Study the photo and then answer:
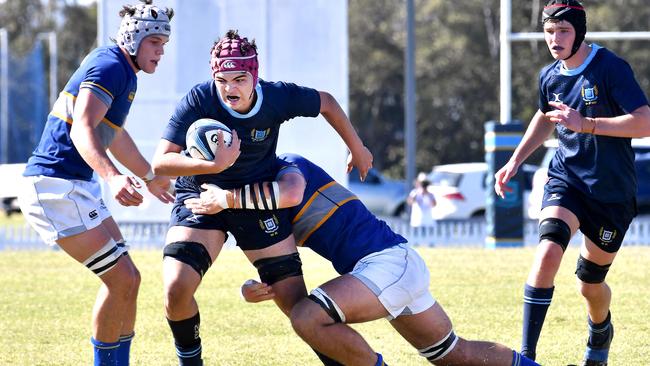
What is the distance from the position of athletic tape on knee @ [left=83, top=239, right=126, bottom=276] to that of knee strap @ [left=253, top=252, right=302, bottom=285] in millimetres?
Answer: 898

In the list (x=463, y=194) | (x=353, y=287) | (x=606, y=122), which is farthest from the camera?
(x=463, y=194)

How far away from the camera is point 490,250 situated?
52.5ft

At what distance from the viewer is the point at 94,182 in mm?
6715

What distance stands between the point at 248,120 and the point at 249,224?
0.56 meters

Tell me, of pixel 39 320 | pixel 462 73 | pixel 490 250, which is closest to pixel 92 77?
pixel 39 320

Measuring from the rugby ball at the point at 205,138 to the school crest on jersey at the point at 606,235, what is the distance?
259cm

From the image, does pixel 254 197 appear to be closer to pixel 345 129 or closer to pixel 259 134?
pixel 259 134

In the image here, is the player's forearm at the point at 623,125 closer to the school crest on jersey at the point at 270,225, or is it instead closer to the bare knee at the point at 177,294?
the school crest on jersey at the point at 270,225

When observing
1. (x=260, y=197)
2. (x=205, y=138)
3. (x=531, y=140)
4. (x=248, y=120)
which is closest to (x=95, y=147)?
(x=205, y=138)

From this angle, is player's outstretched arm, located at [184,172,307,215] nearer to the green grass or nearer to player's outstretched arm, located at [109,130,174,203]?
player's outstretched arm, located at [109,130,174,203]

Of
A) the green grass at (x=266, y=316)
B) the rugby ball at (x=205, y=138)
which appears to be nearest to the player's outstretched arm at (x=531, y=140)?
the green grass at (x=266, y=316)

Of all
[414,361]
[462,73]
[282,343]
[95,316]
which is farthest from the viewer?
[462,73]

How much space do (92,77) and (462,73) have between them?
138ft

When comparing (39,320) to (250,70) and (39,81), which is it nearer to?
(250,70)
